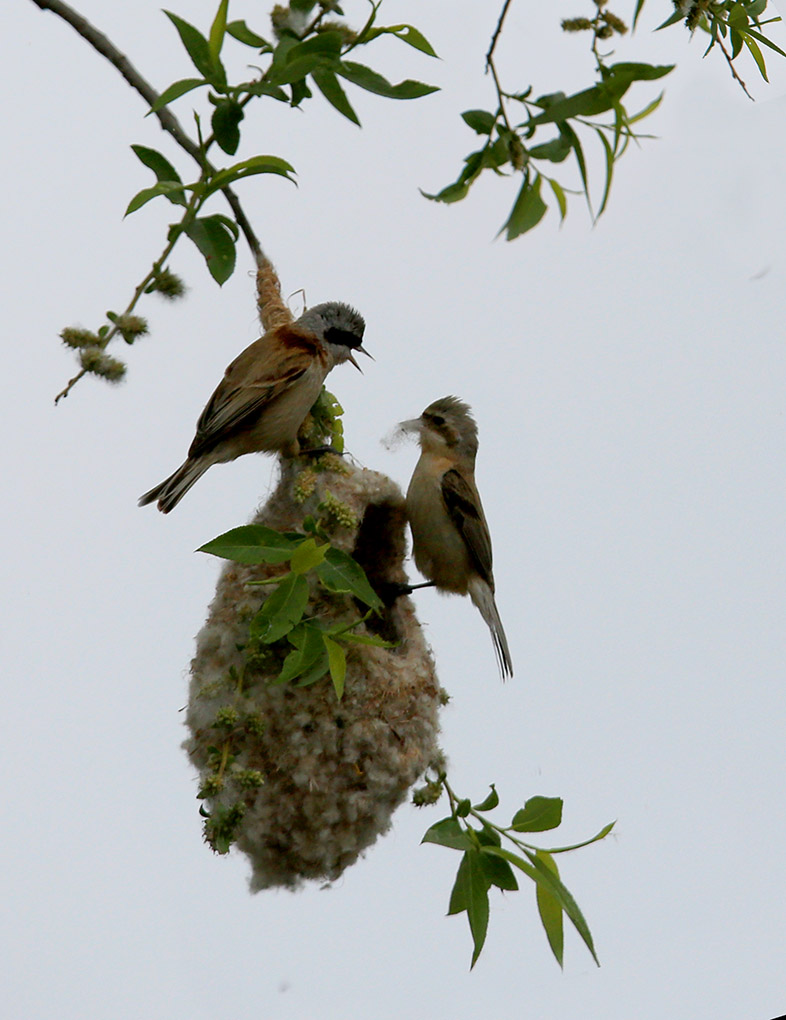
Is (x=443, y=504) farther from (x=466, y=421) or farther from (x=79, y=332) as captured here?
(x=79, y=332)

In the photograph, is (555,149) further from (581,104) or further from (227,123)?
(227,123)

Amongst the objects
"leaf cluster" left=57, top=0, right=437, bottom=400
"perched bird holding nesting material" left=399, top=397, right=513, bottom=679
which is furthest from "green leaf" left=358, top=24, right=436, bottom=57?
"perched bird holding nesting material" left=399, top=397, right=513, bottom=679

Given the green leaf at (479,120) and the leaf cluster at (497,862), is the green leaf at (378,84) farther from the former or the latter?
the leaf cluster at (497,862)

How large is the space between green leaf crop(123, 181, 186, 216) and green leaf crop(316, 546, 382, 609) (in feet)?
1.67

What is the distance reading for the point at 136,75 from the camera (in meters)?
1.32

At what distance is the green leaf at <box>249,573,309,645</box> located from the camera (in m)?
1.37

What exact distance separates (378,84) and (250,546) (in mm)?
547

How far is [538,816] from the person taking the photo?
4.77ft

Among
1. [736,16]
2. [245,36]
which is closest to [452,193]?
[245,36]

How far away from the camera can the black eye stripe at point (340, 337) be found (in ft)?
6.29

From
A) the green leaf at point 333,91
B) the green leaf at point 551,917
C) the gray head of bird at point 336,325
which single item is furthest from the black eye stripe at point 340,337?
the green leaf at point 551,917

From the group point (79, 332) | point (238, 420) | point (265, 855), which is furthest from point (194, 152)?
point (265, 855)

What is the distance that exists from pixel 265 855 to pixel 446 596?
609 millimetres

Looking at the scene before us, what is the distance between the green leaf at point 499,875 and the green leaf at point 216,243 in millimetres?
811
